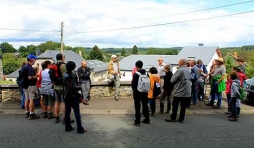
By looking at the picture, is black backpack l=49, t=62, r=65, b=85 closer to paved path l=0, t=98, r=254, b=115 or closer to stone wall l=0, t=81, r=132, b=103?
paved path l=0, t=98, r=254, b=115

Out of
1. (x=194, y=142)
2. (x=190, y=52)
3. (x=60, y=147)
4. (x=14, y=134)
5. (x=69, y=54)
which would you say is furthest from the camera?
(x=190, y=52)

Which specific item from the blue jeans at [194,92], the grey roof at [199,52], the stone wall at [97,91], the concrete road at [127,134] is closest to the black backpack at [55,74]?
the concrete road at [127,134]

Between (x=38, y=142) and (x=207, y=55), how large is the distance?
2625 inches

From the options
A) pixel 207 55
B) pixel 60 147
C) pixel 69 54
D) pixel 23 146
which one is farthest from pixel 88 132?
pixel 207 55

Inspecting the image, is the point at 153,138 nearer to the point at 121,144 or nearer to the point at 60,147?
the point at 121,144

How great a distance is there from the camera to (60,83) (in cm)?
772

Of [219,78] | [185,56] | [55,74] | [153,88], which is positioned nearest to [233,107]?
[219,78]

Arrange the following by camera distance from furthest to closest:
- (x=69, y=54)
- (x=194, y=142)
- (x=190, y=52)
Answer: (x=190, y=52)
(x=69, y=54)
(x=194, y=142)

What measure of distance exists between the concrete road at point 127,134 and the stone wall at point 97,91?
226cm

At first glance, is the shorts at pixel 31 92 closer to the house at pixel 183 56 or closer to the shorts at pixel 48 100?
the shorts at pixel 48 100

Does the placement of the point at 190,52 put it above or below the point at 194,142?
above

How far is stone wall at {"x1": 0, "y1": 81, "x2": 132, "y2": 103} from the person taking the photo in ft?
34.5

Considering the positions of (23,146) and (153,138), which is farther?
(153,138)

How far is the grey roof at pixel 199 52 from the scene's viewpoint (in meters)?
68.8
